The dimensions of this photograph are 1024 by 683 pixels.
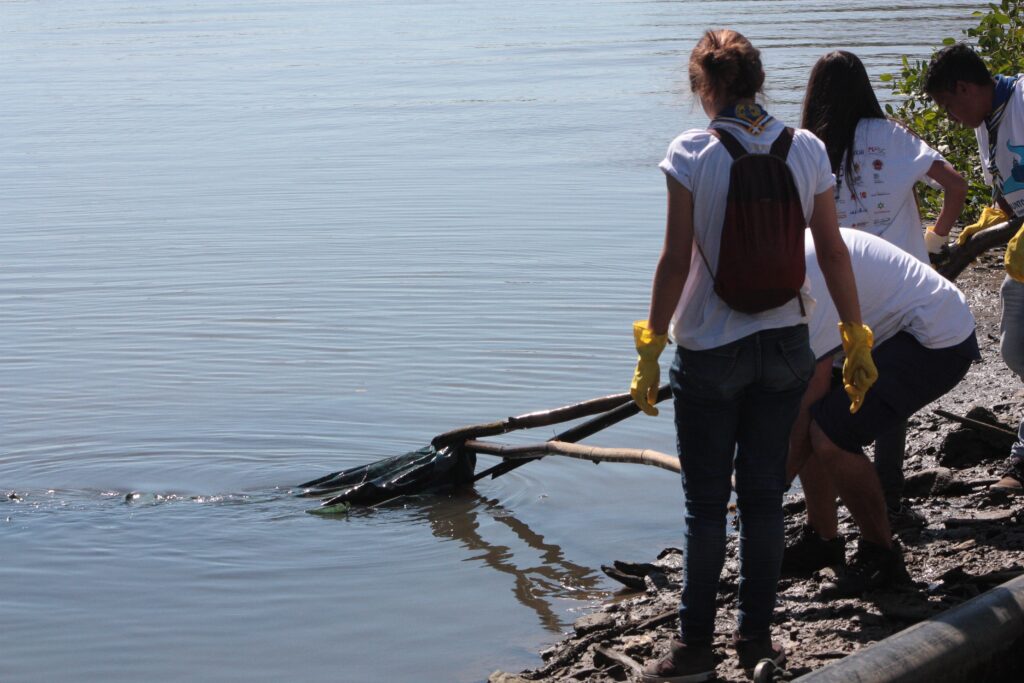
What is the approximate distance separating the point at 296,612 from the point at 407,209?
25.1ft

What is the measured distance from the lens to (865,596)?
4.18 metres

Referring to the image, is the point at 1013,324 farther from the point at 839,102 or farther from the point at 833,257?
the point at 833,257

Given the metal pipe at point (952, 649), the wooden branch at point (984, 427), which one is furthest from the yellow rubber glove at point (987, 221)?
the metal pipe at point (952, 649)

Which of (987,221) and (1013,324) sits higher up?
(987,221)

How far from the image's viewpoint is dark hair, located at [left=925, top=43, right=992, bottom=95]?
15.4 feet

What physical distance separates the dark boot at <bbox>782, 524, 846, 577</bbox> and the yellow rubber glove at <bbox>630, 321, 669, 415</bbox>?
1097 millimetres

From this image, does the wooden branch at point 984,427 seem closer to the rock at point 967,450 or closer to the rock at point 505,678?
the rock at point 967,450

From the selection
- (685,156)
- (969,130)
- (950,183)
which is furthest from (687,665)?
(969,130)

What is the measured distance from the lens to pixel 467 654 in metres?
5.05

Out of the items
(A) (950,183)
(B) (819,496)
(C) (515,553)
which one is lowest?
(C) (515,553)

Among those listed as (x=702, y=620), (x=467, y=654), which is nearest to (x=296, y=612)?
(x=467, y=654)

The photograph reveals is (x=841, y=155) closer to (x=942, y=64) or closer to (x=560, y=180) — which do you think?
(x=942, y=64)

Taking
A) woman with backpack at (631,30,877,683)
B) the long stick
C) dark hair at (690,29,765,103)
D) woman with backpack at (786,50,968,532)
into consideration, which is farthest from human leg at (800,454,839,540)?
dark hair at (690,29,765,103)

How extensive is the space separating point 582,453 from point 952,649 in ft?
7.94
